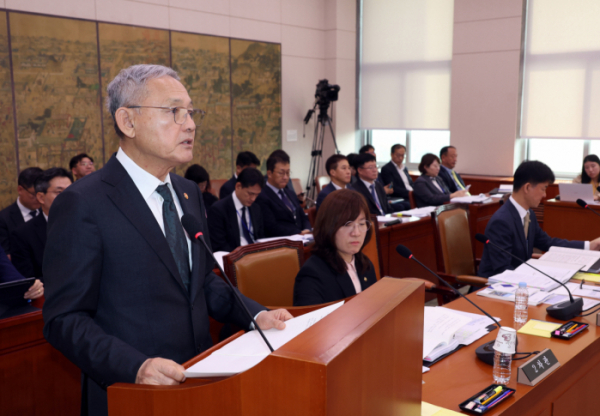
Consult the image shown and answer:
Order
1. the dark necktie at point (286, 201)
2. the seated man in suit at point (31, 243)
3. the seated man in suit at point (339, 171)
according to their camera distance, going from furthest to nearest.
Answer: the seated man in suit at point (339, 171)
the dark necktie at point (286, 201)
the seated man in suit at point (31, 243)

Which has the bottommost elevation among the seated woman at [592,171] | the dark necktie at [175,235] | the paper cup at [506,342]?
the paper cup at [506,342]

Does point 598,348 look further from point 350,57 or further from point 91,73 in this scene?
point 350,57

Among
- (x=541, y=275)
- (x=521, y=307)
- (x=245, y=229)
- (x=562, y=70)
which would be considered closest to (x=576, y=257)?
(x=541, y=275)

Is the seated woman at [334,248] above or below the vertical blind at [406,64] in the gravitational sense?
below

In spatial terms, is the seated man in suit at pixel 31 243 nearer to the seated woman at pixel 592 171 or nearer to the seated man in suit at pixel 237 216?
the seated man in suit at pixel 237 216

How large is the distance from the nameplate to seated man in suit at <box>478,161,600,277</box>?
1415 millimetres

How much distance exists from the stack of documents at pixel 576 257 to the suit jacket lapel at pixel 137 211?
258 cm

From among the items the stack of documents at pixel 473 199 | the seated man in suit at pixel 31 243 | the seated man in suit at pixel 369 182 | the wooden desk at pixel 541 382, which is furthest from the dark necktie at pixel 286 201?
the wooden desk at pixel 541 382

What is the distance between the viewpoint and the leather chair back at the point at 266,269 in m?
2.51

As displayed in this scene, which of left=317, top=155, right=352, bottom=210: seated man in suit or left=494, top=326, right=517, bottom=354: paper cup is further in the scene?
left=317, top=155, right=352, bottom=210: seated man in suit

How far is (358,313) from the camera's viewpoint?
91 centimetres

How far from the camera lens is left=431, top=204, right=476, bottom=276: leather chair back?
3.43 metres

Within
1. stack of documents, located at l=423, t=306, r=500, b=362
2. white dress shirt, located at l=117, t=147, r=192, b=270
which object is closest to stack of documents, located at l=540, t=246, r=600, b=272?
stack of documents, located at l=423, t=306, r=500, b=362

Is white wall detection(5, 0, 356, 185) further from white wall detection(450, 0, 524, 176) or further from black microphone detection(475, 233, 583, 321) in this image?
black microphone detection(475, 233, 583, 321)
